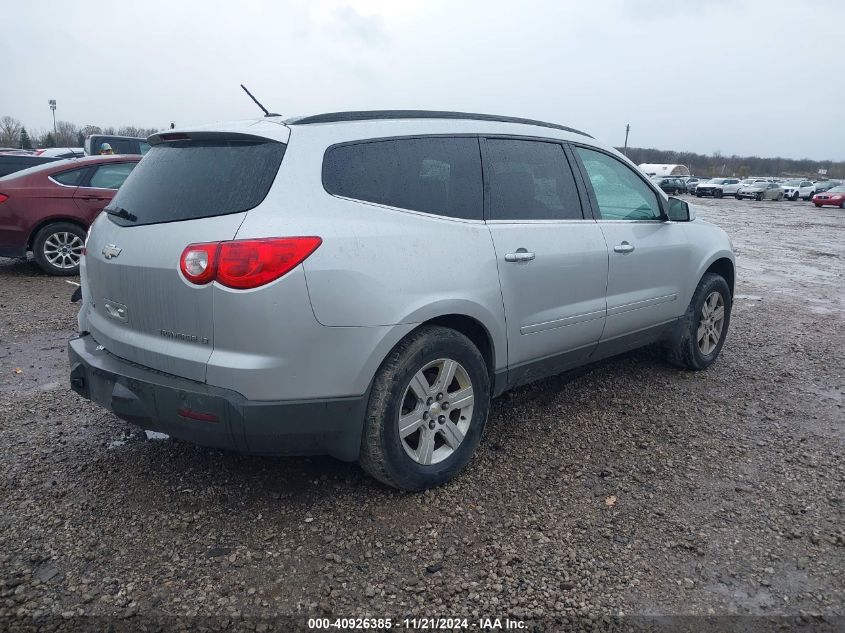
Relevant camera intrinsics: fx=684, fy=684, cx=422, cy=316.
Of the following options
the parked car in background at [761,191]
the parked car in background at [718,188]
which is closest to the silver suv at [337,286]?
the parked car in background at [761,191]

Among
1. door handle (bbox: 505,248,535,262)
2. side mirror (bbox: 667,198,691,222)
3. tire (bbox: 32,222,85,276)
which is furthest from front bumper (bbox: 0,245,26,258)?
side mirror (bbox: 667,198,691,222)

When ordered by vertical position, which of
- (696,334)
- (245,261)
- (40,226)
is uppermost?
(245,261)

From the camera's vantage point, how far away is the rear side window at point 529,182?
368 centimetres

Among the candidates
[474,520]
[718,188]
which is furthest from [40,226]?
[718,188]

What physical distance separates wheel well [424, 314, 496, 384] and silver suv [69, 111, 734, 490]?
0.01 metres

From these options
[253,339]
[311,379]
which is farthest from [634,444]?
[253,339]

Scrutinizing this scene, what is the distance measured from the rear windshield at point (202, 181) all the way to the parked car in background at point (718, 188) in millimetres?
52201

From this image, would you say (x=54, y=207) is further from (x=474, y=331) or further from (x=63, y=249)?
(x=474, y=331)

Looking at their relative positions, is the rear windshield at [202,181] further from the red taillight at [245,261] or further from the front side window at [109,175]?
the front side window at [109,175]

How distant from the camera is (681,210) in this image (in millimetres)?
4906

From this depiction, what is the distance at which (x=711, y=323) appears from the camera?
5.45 m

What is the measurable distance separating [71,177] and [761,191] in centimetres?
4812

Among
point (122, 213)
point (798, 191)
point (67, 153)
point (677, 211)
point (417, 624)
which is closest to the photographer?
point (417, 624)

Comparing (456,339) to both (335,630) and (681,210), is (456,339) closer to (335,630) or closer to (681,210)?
(335,630)
